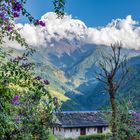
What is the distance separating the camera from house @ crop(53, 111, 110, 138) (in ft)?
297

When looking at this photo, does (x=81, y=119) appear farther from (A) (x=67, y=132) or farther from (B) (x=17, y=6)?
(B) (x=17, y=6)

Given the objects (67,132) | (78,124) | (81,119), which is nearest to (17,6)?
(78,124)

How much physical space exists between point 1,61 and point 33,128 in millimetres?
6399

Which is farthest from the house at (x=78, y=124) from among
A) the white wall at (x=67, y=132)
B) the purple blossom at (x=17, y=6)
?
the purple blossom at (x=17, y=6)

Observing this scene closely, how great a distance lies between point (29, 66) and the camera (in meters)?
9.80

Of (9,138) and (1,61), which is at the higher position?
(1,61)

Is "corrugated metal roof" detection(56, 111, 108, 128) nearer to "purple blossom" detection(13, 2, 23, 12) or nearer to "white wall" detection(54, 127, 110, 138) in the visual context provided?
"white wall" detection(54, 127, 110, 138)

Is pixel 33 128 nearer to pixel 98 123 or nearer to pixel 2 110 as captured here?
pixel 2 110

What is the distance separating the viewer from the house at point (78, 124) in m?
90.4

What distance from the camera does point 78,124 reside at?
91438 millimetres


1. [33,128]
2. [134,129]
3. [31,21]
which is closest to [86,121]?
[134,129]

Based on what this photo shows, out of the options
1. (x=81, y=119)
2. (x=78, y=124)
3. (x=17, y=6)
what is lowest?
(x=17, y=6)

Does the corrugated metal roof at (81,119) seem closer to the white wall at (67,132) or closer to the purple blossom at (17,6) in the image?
the white wall at (67,132)

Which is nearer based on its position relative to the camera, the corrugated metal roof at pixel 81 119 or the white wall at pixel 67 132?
the corrugated metal roof at pixel 81 119
